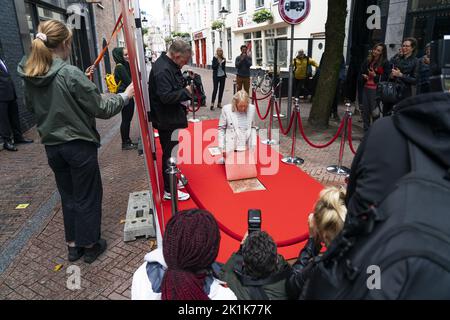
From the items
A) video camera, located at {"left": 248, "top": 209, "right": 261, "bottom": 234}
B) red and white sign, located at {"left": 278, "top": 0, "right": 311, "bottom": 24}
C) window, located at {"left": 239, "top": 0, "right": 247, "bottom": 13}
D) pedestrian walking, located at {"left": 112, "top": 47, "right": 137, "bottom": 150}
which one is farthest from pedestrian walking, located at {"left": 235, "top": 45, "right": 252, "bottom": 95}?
window, located at {"left": 239, "top": 0, "right": 247, "bottom": 13}

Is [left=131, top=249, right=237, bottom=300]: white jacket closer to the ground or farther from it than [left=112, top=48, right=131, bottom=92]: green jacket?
closer to the ground

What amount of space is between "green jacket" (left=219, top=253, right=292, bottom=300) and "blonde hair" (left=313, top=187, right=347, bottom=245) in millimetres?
325

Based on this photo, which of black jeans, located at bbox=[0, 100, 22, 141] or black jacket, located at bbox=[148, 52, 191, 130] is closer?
black jacket, located at bbox=[148, 52, 191, 130]

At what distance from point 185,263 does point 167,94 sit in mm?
2555

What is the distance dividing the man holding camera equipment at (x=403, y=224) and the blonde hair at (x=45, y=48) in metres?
2.44

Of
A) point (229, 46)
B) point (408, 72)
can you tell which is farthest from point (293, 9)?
point (229, 46)

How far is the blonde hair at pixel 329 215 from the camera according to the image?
1.98 metres

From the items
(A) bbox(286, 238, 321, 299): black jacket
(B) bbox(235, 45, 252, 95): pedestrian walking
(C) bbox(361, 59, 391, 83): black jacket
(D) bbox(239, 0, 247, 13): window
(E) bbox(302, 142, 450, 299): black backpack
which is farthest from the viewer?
(D) bbox(239, 0, 247, 13): window

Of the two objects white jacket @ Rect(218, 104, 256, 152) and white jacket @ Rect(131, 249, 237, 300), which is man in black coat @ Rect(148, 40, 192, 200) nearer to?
white jacket @ Rect(218, 104, 256, 152)

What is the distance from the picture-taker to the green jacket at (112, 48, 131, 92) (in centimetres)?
595

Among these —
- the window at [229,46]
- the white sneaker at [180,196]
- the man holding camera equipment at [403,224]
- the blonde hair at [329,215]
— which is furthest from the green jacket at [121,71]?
the window at [229,46]
